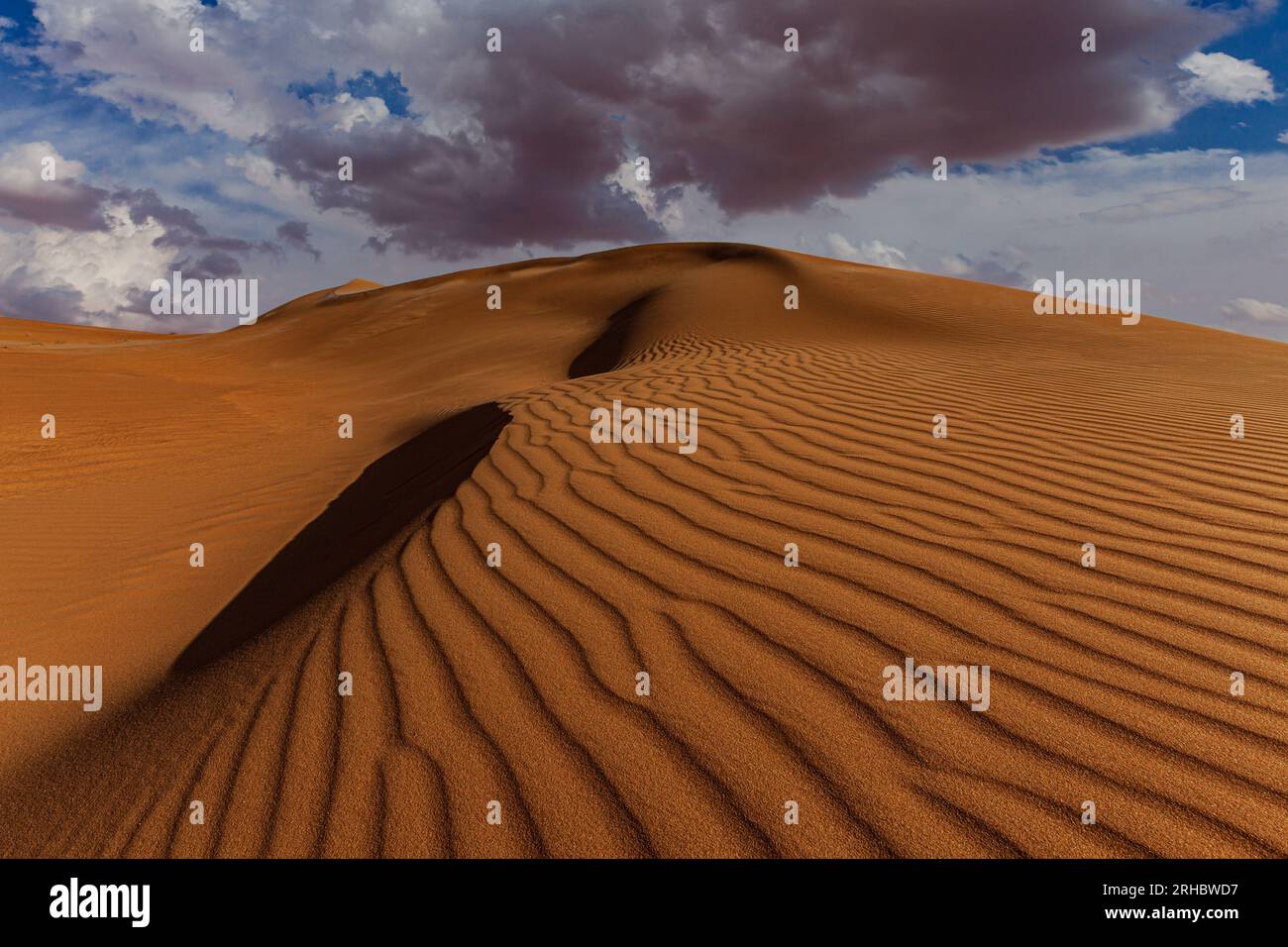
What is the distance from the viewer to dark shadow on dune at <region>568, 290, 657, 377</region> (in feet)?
44.3

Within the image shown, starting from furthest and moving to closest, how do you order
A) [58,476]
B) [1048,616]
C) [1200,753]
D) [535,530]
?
[58,476] < [535,530] < [1048,616] < [1200,753]

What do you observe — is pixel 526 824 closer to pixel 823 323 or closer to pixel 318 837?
pixel 318 837

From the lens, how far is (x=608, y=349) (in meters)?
14.9

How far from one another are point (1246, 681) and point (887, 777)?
3.53 feet

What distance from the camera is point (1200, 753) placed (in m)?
1.73

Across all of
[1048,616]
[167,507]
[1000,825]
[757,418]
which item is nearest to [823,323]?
[757,418]

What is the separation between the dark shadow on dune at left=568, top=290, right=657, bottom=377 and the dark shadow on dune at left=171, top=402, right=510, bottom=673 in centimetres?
585

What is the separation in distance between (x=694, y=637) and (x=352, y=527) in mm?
3005
